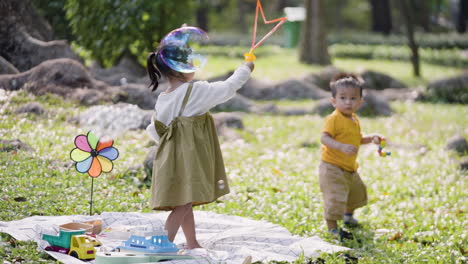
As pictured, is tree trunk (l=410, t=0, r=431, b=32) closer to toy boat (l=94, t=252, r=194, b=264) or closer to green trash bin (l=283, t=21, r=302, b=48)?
green trash bin (l=283, t=21, r=302, b=48)

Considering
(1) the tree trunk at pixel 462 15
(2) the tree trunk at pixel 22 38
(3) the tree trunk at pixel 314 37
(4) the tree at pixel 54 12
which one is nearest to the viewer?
(2) the tree trunk at pixel 22 38

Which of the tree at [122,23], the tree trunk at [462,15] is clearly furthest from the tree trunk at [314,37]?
the tree trunk at [462,15]

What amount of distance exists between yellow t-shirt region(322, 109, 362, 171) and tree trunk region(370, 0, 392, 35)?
91.2 feet

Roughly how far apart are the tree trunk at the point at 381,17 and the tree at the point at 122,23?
22854 mm

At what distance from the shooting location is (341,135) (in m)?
5.14

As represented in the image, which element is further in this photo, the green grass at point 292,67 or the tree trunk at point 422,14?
the tree trunk at point 422,14

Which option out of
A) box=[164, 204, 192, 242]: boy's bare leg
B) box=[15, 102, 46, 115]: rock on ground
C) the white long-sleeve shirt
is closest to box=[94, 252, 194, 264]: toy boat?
box=[164, 204, 192, 242]: boy's bare leg

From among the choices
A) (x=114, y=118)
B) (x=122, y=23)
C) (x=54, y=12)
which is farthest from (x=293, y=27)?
(x=114, y=118)

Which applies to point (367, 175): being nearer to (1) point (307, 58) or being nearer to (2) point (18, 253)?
(2) point (18, 253)

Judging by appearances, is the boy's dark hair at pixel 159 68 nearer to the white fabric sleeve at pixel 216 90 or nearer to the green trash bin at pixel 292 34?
the white fabric sleeve at pixel 216 90

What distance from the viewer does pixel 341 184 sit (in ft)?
16.9

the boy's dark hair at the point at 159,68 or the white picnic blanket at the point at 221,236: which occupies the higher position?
the boy's dark hair at the point at 159,68

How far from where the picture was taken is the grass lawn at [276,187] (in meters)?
4.95

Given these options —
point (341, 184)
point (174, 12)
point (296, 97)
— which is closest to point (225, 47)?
point (296, 97)
